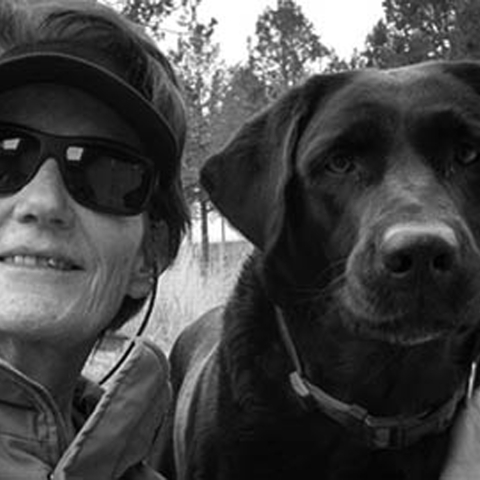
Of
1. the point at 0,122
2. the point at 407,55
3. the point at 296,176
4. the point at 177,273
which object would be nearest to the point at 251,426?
the point at 296,176

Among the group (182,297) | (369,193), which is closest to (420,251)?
(369,193)

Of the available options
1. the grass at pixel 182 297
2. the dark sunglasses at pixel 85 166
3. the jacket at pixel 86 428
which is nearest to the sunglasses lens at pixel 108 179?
the dark sunglasses at pixel 85 166

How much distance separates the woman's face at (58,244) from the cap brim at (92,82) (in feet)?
0.13

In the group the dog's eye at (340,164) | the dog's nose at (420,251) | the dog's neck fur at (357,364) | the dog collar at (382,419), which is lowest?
the dog collar at (382,419)

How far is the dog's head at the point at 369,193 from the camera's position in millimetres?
2744

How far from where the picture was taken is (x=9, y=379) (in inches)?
90.6

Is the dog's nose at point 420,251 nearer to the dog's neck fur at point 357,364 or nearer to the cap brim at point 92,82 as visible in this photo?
the dog's neck fur at point 357,364

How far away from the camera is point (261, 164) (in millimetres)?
3273

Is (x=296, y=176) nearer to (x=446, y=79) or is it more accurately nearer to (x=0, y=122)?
(x=446, y=79)

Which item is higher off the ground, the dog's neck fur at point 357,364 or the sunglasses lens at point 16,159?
the sunglasses lens at point 16,159

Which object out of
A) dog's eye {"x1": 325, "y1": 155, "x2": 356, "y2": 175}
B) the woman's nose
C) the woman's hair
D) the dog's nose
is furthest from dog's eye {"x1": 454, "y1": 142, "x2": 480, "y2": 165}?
the woman's nose

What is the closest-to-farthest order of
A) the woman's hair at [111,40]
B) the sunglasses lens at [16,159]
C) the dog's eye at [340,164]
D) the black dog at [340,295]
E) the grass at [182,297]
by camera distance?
the sunglasses lens at [16,159], the woman's hair at [111,40], the black dog at [340,295], the dog's eye at [340,164], the grass at [182,297]

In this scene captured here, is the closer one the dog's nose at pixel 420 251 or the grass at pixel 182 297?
the dog's nose at pixel 420 251

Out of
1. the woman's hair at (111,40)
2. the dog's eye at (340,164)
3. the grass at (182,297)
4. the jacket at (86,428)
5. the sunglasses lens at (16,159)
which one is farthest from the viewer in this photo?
the grass at (182,297)
